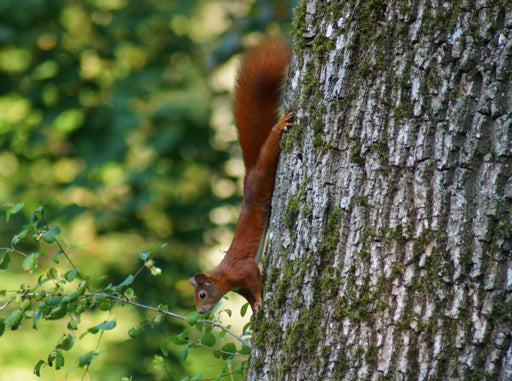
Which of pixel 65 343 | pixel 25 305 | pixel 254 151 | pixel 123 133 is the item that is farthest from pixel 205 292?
pixel 123 133

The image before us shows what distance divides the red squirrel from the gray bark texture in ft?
0.90

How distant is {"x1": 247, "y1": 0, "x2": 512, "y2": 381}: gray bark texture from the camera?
109 centimetres

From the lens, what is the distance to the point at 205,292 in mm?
2336

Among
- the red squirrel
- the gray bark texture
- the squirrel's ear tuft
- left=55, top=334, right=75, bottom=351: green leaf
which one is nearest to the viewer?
the gray bark texture

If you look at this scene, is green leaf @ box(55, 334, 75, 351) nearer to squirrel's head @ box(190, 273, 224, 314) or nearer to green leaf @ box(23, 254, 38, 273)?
green leaf @ box(23, 254, 38, 273)

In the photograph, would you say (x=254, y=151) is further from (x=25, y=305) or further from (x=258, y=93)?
(x=25, y=305)

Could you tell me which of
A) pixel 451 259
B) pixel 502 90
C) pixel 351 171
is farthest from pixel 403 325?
pixel 502 90

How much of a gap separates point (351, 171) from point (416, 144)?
155 mm

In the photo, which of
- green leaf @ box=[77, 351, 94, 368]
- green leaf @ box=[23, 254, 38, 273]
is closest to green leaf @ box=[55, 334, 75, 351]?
green leaf @ box=[77, 351, 94, 368]

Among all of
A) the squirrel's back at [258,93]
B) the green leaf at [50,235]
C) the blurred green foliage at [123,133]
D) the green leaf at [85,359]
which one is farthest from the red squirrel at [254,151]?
the blurred green foliage at [123,133]

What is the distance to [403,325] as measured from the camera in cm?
113

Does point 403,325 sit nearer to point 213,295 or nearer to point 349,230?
point 349,230

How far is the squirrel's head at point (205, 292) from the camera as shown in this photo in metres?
2.30

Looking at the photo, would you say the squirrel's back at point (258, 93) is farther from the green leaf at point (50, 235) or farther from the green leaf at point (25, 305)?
the green leaf at point (25, 305)
